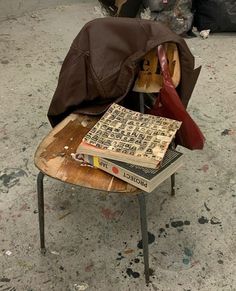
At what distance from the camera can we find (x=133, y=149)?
49.6 inches

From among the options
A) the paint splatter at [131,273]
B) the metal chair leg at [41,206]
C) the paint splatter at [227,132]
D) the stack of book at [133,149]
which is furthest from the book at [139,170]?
the paint splatter at [227,132]

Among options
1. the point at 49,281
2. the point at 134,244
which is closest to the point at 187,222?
the point at 134,244

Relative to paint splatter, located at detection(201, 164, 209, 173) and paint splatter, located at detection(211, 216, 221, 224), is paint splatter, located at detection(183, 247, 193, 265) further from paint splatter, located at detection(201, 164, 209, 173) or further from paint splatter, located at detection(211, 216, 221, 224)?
paint splatter, located at detection(201, 164, 209, 173)

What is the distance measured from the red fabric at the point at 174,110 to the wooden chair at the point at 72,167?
262mm

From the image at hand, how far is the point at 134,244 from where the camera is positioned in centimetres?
162

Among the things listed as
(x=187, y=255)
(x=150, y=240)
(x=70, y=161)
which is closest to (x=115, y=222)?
(x=150, y=240)

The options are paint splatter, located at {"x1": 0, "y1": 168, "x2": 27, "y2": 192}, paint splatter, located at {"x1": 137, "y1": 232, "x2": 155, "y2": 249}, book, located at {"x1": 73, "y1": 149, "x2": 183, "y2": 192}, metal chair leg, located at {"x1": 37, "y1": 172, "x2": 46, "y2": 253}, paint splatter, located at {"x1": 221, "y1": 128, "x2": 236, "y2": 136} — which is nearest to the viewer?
book, located at {"x1": 73, "y1": 149, "x2": 183, "y2": 192}

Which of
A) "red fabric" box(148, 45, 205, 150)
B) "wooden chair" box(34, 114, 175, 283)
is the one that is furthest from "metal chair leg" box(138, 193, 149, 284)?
"red fabric" box(148, 45, 205, 150)

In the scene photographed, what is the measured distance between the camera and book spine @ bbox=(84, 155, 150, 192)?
1.21 m

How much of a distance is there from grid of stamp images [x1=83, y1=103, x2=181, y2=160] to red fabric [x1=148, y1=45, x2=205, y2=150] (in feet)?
0.22

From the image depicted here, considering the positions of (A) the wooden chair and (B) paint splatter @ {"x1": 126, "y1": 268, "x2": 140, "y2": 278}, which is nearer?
(A) the wooden chair

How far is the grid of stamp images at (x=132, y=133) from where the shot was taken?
1262 mm

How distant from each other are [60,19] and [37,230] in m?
2.22

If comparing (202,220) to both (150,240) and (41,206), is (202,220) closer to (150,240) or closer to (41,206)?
(150,240)
